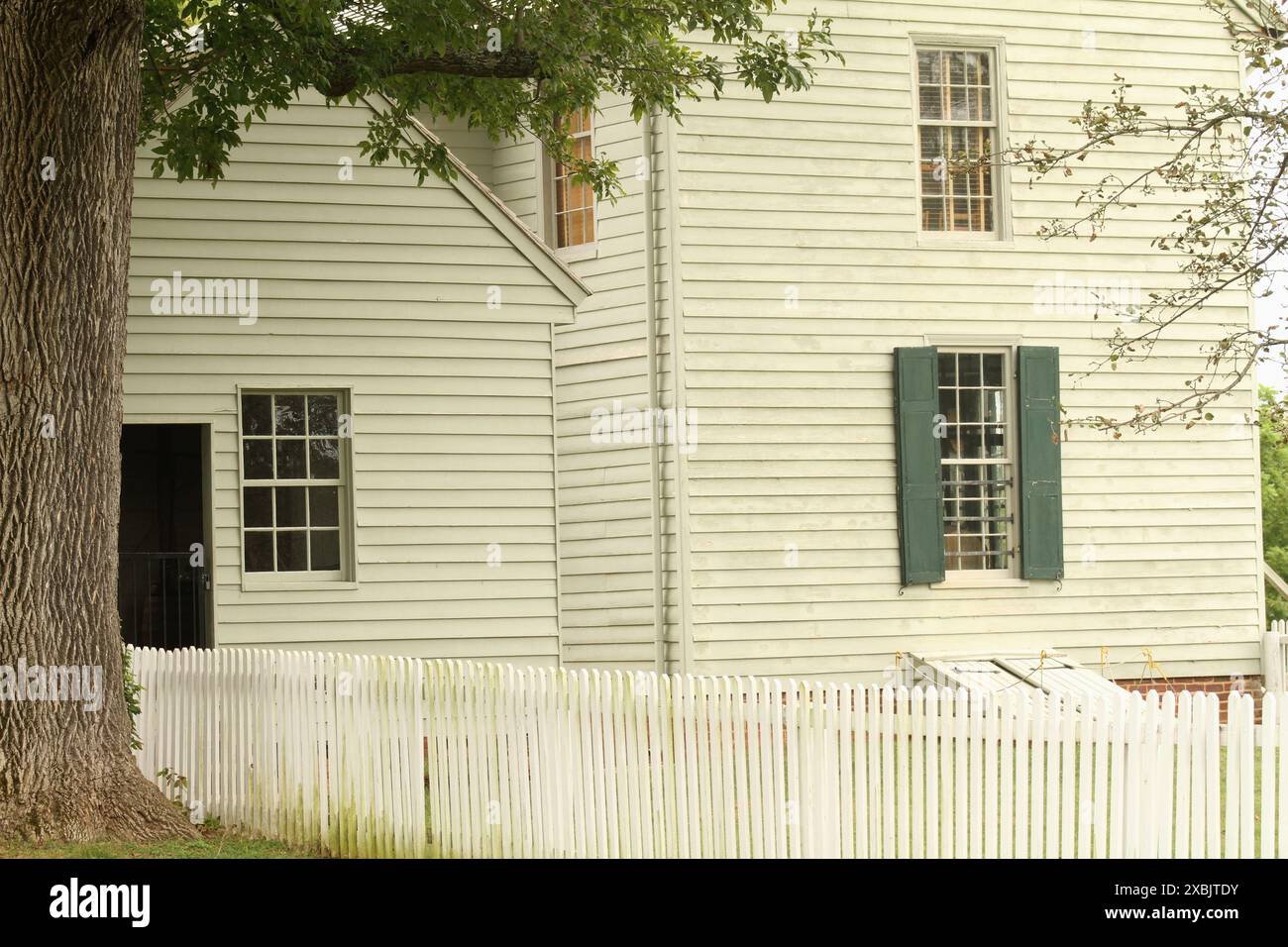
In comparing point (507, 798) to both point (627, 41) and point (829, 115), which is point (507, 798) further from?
point (829, 115)

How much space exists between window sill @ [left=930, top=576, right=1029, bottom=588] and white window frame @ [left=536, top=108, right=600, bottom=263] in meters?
5.02

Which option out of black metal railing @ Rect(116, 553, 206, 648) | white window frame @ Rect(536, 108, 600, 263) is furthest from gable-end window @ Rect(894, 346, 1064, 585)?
black metal railing @ Rect(116, 553, 206, 648)

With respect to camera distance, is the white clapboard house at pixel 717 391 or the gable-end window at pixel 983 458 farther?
the gable-end window at pixel 983 458

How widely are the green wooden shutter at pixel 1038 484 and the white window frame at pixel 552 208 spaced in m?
4.76

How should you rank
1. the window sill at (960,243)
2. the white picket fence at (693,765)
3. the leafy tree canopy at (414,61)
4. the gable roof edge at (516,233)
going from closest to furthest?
the white picket fence at (693,765) → the leafy tree canopy at (414,61) → the gable roof edge at (516,233) → the window sill at (960,243)

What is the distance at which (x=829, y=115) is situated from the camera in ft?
54.2

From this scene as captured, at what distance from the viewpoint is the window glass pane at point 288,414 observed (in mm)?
14062

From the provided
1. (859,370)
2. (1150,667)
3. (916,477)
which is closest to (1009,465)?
(916,477)

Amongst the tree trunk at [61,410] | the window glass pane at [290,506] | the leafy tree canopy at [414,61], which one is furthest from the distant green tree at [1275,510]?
the tree trunk at [61,410]

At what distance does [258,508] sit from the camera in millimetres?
13922

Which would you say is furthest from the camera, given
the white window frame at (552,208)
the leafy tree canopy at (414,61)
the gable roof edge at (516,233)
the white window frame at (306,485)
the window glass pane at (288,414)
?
the white window frame at (552,208)

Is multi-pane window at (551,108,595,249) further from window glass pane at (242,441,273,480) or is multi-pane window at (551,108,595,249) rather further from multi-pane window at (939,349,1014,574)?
window glass pane at (242,441,273,480)

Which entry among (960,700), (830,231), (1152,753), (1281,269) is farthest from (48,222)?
(830,231)

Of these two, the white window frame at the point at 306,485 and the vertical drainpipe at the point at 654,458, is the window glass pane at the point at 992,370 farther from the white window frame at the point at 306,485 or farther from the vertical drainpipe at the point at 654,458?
the white window frame at the point at 306,485
